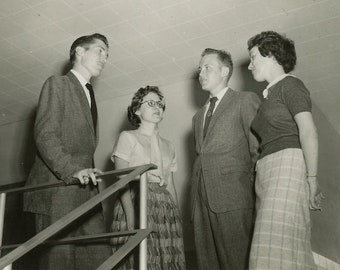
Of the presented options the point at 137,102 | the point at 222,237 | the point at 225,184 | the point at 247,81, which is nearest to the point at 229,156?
the point at 225,184

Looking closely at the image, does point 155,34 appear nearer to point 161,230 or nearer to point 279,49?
point 279,49

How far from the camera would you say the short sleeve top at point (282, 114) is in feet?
7.59

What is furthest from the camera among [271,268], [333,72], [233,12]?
[333,72]

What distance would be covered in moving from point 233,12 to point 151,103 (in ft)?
5.14

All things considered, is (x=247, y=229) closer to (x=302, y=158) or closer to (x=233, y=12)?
(x=302, y=158)

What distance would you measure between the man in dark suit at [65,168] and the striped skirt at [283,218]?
3.07ft

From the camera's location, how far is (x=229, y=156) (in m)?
2.67

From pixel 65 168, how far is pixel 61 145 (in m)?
0.14

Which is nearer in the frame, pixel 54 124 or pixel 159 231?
pixel 54 124

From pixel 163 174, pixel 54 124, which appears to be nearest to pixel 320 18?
pixel 163 174

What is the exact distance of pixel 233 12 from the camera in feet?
14.7

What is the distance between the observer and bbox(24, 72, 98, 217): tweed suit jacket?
2.38 metres

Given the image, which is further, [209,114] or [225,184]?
[209,114]

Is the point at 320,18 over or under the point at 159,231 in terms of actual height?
over
